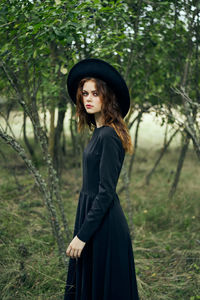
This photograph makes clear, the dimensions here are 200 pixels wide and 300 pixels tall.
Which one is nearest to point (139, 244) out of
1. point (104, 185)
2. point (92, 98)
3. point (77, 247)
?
point (77, 247)

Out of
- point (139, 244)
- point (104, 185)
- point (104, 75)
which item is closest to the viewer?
point (104, 185)

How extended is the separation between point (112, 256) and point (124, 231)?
0.63 feet

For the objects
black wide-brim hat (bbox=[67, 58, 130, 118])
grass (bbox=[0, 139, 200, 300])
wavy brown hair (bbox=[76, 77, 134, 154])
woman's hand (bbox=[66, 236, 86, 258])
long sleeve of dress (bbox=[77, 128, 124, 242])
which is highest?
black wide-brim hat (bbox=[67, 58, 130, 118])

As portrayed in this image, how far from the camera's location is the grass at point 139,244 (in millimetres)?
3084

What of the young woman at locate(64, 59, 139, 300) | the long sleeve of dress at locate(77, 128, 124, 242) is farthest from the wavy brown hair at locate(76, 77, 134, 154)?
the long sleeve of dress at locate(77, 128, 124, 242)

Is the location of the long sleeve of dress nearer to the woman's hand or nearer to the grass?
the woman's hand

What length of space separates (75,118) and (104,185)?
2933 mm

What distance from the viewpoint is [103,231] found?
205 centimetres

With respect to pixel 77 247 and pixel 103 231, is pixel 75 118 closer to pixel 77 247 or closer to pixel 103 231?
pixel 103 231

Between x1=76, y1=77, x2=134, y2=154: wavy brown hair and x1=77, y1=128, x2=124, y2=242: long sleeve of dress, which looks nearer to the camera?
x1=77, y1=128, x2=124, y2=242: long sleeve of dress

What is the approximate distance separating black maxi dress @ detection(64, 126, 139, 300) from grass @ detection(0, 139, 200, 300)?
89 cm

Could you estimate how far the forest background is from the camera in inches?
113

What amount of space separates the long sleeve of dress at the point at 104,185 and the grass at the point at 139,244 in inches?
49.2

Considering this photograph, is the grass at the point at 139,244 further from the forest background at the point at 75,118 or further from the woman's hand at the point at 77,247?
the woman's hand at the point at 77,247
